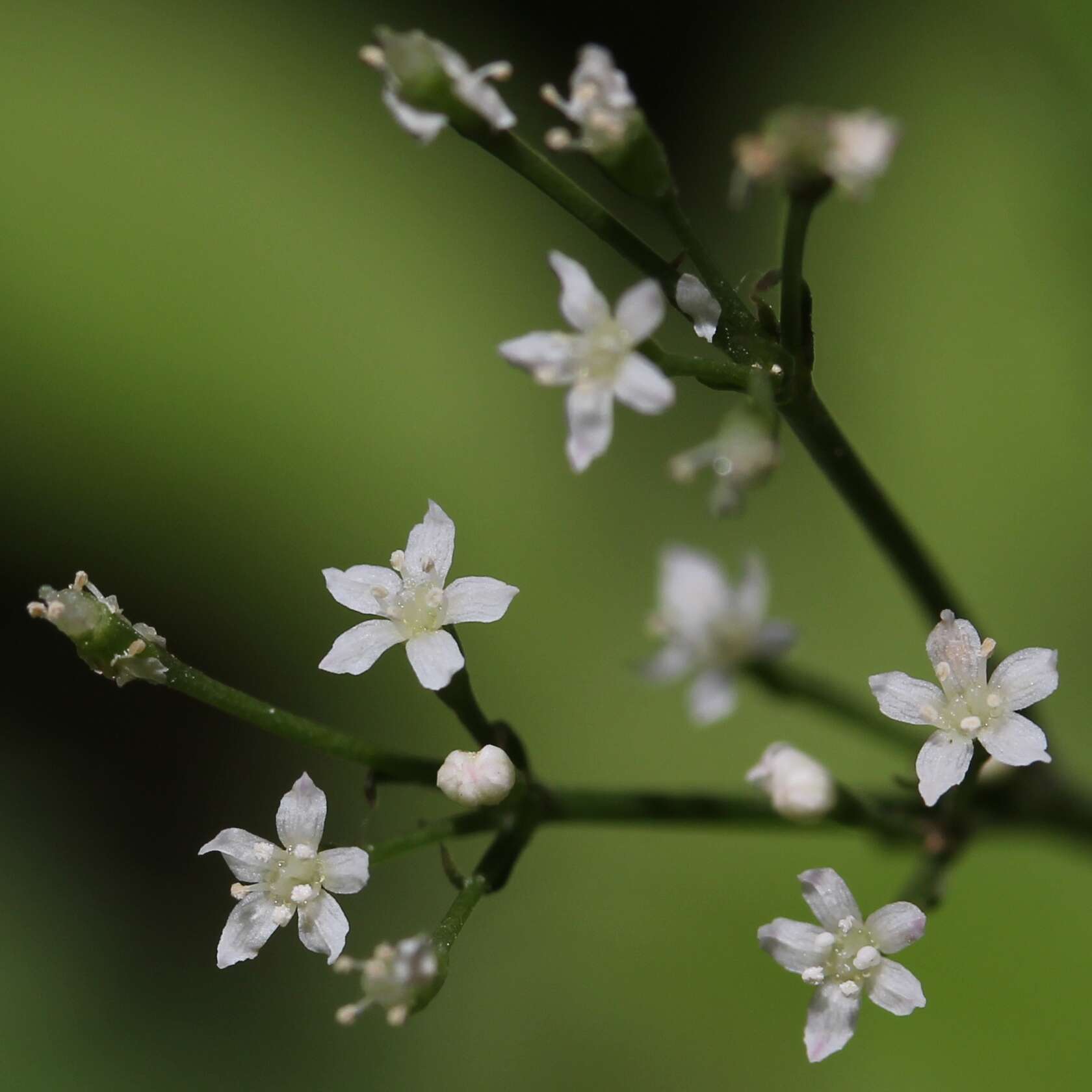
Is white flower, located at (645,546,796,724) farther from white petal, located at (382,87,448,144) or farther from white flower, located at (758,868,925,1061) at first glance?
white petal, located at (382,87,448,144)

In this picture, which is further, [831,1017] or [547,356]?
[831,1017]

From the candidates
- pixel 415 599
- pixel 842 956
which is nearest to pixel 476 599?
pixel 415 599

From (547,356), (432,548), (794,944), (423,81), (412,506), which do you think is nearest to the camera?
(423,81)

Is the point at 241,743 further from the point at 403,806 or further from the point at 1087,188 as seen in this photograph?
the point at 1087,188

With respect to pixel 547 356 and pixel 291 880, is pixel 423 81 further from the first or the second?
pixel 291 880

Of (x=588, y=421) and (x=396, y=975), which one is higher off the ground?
(x=588, y=421)
